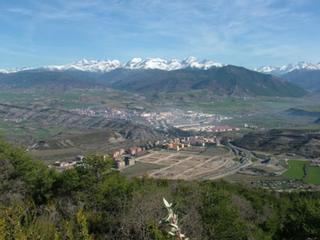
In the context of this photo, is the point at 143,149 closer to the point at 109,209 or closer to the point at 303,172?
the point at 303,172

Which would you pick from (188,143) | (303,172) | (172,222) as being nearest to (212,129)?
(188,143)

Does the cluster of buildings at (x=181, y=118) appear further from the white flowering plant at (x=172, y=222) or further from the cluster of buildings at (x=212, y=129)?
the white flowering plant at (x=172, y=222)

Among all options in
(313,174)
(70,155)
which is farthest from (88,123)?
(313,174)

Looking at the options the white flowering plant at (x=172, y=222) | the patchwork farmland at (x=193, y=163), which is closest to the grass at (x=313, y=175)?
the patchwork farmland at (x=193, y=163)

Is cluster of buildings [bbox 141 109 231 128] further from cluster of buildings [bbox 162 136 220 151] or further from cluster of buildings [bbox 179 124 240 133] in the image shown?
cluster of buildings [bbox 162 136 220 151]

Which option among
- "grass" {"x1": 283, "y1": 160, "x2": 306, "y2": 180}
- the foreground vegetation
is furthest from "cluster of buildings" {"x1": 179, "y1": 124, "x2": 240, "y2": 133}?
the foreground vegetation

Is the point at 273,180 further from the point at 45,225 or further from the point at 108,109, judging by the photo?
the point at 108,109

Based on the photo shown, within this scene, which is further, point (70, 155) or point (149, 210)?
point (70, 155)
